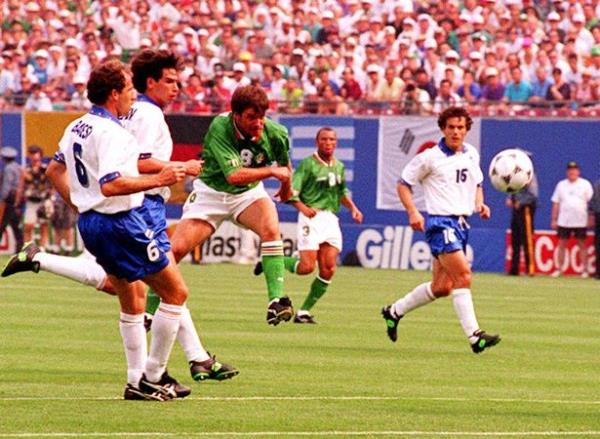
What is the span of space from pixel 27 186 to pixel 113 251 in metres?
25.6

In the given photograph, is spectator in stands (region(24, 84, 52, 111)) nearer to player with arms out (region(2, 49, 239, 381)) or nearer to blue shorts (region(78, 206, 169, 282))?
player with arms out (region(2, 49, 239, 381))

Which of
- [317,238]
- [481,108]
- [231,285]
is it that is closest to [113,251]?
[317,238]

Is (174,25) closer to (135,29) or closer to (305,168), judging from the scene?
(135,29)

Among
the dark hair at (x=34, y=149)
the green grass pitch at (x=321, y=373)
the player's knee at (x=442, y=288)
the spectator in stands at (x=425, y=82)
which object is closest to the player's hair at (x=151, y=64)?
the green grass pitch at (x=321, y=373)

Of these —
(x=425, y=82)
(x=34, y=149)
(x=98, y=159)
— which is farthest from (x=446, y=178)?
(x=34, y=149)

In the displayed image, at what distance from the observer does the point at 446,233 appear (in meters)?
15.7

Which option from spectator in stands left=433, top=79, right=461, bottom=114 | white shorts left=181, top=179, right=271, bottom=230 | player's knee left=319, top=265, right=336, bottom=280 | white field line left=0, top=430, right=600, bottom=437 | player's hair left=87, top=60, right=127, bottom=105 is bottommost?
player's knee left=319, top=265, right=336, bottom=280

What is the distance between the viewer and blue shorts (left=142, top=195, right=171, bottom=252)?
11.1 metres

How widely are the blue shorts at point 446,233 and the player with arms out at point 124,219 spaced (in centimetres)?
503

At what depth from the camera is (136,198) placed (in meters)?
10.8

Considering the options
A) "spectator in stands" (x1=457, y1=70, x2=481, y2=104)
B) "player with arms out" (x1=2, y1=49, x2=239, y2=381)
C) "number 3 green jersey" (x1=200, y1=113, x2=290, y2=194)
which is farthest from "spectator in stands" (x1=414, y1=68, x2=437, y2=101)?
"player with arms out" (x1=2, y1=49, x2=239, y2=381)

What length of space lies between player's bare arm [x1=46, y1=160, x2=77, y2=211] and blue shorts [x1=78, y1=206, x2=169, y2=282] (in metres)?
1.24

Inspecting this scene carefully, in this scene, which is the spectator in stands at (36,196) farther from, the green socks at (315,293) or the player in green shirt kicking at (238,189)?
the player in green shirt kicking at (238,189)

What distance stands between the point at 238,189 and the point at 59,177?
3218mm
